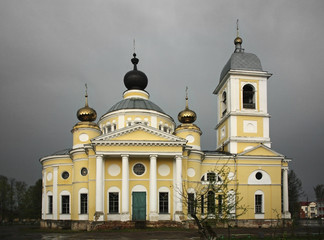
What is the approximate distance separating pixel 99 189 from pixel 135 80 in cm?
1418

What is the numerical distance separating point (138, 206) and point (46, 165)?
10908mm

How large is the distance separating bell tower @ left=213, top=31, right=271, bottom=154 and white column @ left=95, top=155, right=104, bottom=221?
13.5 metres

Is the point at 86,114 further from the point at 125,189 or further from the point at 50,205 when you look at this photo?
the point at 50,205

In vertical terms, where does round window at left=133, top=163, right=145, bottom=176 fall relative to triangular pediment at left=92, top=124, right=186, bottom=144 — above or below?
below

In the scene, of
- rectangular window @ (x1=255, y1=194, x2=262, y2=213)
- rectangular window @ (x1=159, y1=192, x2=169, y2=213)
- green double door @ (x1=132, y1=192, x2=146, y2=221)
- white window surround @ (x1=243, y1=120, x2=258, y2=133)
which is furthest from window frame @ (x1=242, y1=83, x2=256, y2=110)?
green double door @ (x1=132, y1=192, x2=146, y2=221)

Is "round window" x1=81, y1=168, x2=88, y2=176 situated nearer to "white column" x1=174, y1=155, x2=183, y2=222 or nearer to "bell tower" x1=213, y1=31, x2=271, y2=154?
"white column" x1=174, y1=155, x2=183, y2=222

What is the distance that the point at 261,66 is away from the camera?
4072cm

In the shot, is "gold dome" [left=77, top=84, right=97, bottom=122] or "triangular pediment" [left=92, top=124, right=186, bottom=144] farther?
"gold dome" [left=77, top=84, right=97, bottom=122]

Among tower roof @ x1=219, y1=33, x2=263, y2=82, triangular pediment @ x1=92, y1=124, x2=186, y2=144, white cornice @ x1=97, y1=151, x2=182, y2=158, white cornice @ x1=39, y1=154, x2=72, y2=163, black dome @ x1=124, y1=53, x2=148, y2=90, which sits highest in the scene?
tower roof @ x1=219, y1=33, x2=263, y2=82

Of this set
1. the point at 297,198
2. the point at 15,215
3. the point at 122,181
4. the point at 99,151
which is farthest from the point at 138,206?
the point at 15,215

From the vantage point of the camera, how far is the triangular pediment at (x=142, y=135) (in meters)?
31.9

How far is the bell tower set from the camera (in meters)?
38.8

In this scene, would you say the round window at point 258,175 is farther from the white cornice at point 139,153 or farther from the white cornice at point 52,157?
the white cornice at point 52,157

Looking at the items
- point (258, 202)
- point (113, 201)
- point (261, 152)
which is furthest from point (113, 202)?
point (261, 152)
